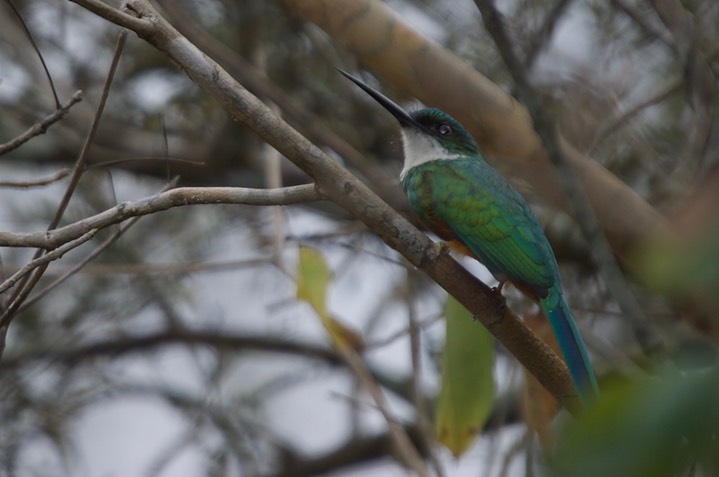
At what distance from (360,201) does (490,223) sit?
0.77 metres

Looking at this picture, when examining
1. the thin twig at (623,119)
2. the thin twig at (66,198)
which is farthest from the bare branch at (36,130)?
the thin twig at (623,119)

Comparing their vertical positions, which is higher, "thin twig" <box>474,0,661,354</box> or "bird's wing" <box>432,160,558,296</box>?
"bird's wing" <box>432,160,558,296</box>

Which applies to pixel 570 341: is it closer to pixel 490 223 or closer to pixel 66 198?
pixel 490 223

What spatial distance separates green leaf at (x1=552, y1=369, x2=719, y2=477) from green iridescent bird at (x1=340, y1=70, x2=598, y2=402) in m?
1.46

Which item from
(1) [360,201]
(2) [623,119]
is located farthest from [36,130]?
(2) [623,119]

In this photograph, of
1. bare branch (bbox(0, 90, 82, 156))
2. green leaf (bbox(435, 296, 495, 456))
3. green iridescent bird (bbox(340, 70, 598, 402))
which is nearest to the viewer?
bare branch (bbox(0, 90, 82, 156))

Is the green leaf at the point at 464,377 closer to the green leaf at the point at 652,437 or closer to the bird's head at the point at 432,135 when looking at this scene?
the bird's head at the point at 432,135

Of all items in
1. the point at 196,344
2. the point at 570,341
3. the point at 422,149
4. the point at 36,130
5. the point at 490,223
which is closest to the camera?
the point at 36,130

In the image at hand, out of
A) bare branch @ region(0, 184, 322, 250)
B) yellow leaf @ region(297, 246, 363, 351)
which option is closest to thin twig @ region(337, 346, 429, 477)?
yellow leaf @ region(297, 246, 363, 351)

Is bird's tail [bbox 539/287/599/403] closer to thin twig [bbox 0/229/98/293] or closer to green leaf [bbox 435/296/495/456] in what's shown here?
green leaf [bbox 435/296/495/456]

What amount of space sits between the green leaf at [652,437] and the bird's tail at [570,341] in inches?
47.1

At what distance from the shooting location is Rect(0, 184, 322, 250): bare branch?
164cm

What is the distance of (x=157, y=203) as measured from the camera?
67.6 inches

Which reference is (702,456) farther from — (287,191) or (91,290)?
(91,290)
